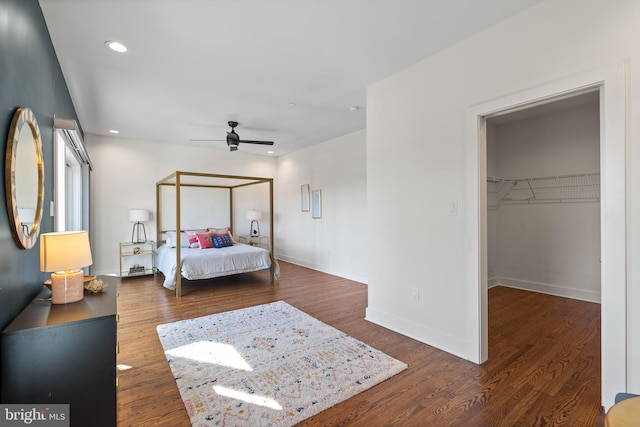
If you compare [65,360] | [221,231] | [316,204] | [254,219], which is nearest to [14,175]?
[65,360]

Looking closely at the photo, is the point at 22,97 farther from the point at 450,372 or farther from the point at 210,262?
the point at 210,262

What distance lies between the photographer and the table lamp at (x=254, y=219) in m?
6.76

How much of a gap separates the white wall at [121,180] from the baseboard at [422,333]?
15.3ft

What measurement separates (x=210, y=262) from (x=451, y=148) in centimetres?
386

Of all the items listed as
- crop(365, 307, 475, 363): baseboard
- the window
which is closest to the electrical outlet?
crop(365, 307, 475, 363): baseboard

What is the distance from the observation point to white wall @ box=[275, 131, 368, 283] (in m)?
5.31

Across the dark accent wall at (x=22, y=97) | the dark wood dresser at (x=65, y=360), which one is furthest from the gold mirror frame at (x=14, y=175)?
the dark wood dresser at (x=65, y=360)

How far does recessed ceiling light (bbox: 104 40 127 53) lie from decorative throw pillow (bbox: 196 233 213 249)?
11.7 feet

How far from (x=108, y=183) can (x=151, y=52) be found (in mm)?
3852

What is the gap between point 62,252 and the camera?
1.62 m

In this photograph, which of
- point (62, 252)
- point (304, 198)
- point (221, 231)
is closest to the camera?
point (62, 252)

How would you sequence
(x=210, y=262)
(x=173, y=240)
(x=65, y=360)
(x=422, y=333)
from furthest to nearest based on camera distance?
(x=173, y=240) → (x=210, y=262) → (x=422, y=333) → (x=65, y=360)

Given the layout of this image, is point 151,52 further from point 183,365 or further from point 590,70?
point 590,70

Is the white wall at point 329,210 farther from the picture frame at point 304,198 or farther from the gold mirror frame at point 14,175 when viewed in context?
the gold mirror frame at point 14,175
